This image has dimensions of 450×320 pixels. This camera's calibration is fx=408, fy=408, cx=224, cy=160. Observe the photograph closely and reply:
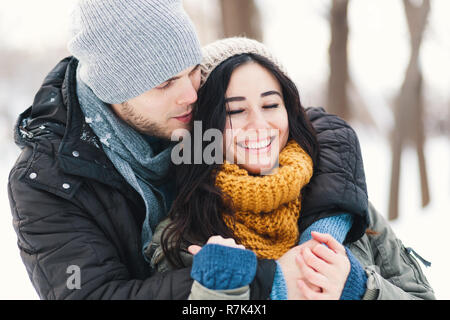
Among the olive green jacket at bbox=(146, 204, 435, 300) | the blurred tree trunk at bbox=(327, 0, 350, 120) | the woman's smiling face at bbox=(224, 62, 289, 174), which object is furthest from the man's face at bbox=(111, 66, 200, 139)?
the blurred tree trunk at bbox=(327, 0, 350, 120)

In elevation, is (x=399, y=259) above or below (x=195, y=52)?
below

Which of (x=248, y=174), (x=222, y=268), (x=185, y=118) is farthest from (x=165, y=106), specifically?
(x=222, y=268)

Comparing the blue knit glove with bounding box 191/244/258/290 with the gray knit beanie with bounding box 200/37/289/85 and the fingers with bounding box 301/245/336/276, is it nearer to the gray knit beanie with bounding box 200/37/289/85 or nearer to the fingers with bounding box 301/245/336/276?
the fingers with bounding box 301/245/336/276

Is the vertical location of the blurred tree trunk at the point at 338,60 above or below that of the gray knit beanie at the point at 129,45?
below

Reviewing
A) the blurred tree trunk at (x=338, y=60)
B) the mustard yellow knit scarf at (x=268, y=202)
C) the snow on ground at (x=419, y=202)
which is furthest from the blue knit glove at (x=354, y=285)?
the blurred tree trunk at (x=338, y=60)

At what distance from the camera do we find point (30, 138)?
1.70m

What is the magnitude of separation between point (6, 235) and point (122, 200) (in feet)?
11.0

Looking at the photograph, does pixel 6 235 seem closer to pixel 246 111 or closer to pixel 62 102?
pixel 62 102

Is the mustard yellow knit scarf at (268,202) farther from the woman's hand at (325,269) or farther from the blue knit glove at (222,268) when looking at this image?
the blue knit glove at (222,268)

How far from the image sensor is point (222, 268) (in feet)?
4.53

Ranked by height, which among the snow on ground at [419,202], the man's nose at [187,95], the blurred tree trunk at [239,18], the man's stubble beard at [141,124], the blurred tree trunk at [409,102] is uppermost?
the blurred tree trunk at [239,18]

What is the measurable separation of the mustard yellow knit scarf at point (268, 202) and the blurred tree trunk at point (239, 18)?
209 centimetres

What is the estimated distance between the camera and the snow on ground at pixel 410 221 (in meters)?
3.16
